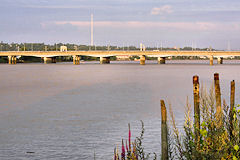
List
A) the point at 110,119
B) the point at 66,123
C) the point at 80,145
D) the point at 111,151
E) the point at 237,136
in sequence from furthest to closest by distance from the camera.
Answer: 1. the point at 110,119
2. the point at 66,123
3. the point at 80,145
4. the point at 111,151
5. the point at 237,136

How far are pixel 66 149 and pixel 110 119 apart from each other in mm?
9240

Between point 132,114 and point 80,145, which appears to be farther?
point 132,114

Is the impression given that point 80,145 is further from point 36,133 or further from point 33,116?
point 33,116

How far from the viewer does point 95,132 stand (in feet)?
73.3

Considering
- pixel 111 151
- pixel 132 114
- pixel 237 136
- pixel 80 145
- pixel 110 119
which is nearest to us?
pixel 237 136

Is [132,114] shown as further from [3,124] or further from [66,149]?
[66,149]

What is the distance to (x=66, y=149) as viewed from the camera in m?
18.4

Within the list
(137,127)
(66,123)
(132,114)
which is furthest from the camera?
(132,114)

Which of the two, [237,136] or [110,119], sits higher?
→ [237,136]

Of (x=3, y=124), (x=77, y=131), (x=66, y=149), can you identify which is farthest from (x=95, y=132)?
(x=3, y=124)

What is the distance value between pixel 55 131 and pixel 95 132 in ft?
7.02

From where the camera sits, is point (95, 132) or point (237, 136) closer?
point (237, 136)

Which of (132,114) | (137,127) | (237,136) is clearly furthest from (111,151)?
(132,114)

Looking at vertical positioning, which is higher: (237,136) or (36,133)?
(237,136)
